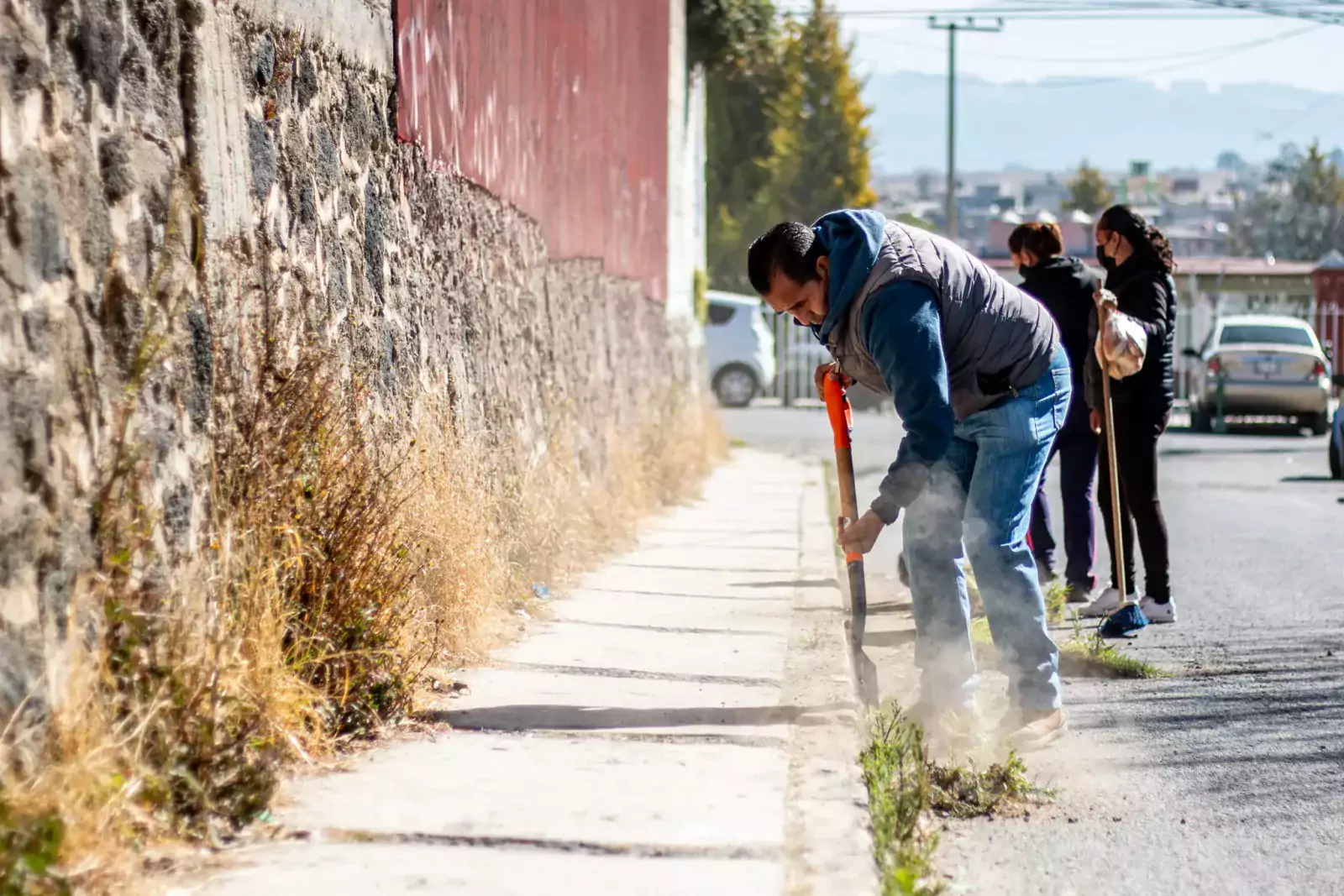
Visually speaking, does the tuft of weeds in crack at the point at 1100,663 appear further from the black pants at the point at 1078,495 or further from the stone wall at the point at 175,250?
the stone wall at the point at 175,250

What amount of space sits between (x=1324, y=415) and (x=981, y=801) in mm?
18168

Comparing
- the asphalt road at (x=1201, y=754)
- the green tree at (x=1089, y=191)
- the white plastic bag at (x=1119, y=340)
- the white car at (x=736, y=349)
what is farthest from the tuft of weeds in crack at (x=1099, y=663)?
the green tree at (x=1089, y=191)

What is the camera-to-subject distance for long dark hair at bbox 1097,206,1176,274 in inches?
272

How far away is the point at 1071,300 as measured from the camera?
720 cm

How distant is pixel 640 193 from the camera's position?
1344 centimetres

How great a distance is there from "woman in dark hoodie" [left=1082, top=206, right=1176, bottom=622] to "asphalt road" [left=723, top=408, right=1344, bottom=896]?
0.32m

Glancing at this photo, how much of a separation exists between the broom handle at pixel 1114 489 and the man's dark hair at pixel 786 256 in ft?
8.12

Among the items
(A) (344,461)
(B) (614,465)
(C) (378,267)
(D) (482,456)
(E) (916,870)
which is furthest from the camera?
(B) (614,465)

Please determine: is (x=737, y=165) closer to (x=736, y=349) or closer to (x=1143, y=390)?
(x=736, y=349)

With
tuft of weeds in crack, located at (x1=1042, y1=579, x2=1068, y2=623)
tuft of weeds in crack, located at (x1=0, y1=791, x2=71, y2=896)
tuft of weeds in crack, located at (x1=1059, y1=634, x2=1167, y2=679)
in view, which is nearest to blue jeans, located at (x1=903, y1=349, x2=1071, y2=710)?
tuft of weeds in crack, located at (x1=1059, y1=634, x2=1167, y2=679)

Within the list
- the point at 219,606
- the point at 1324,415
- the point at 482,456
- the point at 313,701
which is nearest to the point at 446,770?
the point at 313,701

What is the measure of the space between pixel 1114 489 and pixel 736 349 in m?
18.1

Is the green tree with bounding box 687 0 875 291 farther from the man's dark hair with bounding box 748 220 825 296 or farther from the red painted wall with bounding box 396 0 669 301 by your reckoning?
the man's dark hair with bounding box 748 220 825 296

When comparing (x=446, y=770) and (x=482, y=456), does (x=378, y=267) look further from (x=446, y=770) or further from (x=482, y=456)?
(x=446, y=770)
